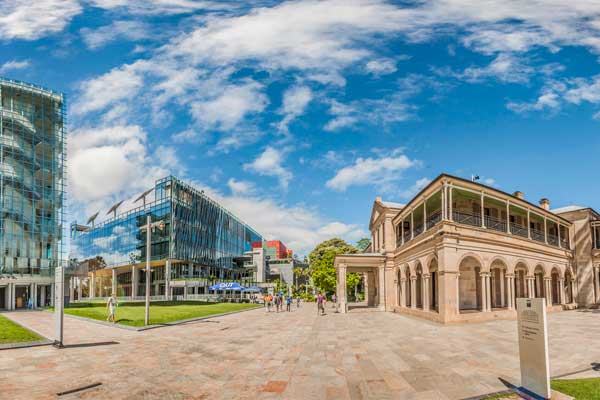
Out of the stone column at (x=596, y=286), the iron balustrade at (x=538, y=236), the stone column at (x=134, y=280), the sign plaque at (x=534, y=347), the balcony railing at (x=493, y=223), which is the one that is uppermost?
the balcony railing at (x=493, y=223)

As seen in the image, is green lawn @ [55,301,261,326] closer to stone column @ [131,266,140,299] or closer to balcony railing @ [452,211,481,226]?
balcony railing @ [452,211,481,226]

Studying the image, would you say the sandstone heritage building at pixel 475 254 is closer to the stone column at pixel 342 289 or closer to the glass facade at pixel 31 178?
the stone column at pixel 342 289

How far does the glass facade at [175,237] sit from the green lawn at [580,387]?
68.2m

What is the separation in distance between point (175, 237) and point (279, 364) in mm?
63480

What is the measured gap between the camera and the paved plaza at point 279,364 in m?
10.2

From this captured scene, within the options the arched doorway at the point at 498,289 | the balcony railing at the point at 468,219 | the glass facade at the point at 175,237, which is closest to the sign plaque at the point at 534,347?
the balcony railing at the point at 468,219

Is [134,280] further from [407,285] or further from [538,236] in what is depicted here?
[538,236]

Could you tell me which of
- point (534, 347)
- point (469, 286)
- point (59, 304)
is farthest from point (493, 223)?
point (59, 304)

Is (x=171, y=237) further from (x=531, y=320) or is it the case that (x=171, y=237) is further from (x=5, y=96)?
(x=531, y=320)

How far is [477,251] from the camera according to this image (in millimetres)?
27391

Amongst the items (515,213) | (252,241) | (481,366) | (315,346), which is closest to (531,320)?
(481,366)

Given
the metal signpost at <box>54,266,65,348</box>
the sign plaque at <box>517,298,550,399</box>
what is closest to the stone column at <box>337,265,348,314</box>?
the metal signpost at <box>54,266,65,348</box>

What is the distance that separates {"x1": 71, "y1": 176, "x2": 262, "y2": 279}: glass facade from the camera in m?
74.1

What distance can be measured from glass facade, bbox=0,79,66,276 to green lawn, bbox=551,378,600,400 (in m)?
60.8
